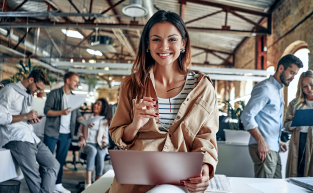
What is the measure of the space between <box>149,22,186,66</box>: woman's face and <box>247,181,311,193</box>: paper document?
2.60 ft

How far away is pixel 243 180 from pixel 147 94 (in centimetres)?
79

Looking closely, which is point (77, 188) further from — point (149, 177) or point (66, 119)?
point (149, 177)

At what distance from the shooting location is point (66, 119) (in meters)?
3.55

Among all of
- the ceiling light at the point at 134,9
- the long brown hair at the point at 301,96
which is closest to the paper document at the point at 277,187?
the long brown hair at the point at 301,96

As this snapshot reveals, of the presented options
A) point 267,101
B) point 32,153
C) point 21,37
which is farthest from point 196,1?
point 32,153

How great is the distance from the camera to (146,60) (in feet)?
3.97

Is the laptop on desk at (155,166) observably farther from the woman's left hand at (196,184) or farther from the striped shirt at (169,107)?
the striped shirt at (169,107)

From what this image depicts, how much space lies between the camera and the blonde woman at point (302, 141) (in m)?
2.27

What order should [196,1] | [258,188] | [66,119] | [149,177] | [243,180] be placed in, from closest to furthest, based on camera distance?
[149,177], [258,188], [243,180], [66,119], [196,1]

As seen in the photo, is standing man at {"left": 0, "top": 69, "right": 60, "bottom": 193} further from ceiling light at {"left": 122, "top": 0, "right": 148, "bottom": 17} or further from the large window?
the large window

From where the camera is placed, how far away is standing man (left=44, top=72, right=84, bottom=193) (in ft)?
11.0

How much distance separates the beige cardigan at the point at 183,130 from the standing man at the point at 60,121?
99.5 inches

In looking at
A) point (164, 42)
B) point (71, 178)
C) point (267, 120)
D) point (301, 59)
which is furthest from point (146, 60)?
point (301, 59)

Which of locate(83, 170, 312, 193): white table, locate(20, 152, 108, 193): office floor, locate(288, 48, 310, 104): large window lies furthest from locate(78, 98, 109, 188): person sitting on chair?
locate(288, 48, 310, 104): large window
